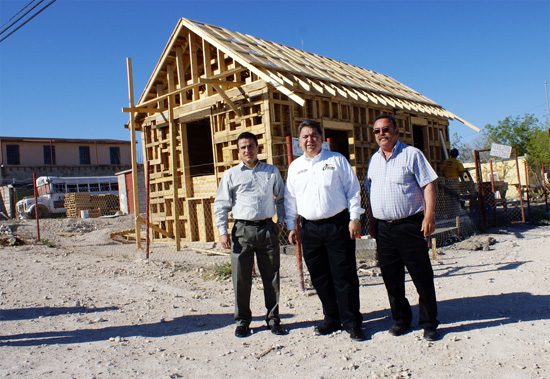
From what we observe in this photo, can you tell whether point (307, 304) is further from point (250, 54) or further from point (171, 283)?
point (250, 54)

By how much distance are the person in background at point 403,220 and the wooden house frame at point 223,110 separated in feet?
16.0

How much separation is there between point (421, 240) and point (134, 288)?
14.7 ft

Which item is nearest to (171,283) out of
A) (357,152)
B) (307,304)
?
(307,304)

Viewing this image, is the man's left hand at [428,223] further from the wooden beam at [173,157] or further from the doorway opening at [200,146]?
the doorway opening at [200,146]

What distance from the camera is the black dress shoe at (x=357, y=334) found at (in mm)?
3972

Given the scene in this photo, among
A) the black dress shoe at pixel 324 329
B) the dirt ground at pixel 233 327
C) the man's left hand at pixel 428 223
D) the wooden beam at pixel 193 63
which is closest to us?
the dirt ground at pixel 233 327

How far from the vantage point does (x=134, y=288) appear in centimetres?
659

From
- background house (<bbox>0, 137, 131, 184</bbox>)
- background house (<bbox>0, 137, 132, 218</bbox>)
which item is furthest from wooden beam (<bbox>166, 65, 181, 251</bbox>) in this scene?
background house (<bbox>0, 137, 131, 184</bbox>)

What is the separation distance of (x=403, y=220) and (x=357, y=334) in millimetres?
1119

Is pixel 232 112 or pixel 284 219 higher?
pixel 232 112

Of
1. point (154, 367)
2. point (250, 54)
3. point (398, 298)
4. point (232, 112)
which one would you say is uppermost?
point (250, 54)

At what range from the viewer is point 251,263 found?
4.45 meters

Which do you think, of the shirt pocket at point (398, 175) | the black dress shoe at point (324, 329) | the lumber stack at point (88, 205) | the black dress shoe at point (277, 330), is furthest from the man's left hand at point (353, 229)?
the lumber stack at point (88, 205)

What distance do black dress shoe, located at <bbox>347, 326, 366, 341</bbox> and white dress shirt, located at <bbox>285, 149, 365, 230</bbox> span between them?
1.03 meters
